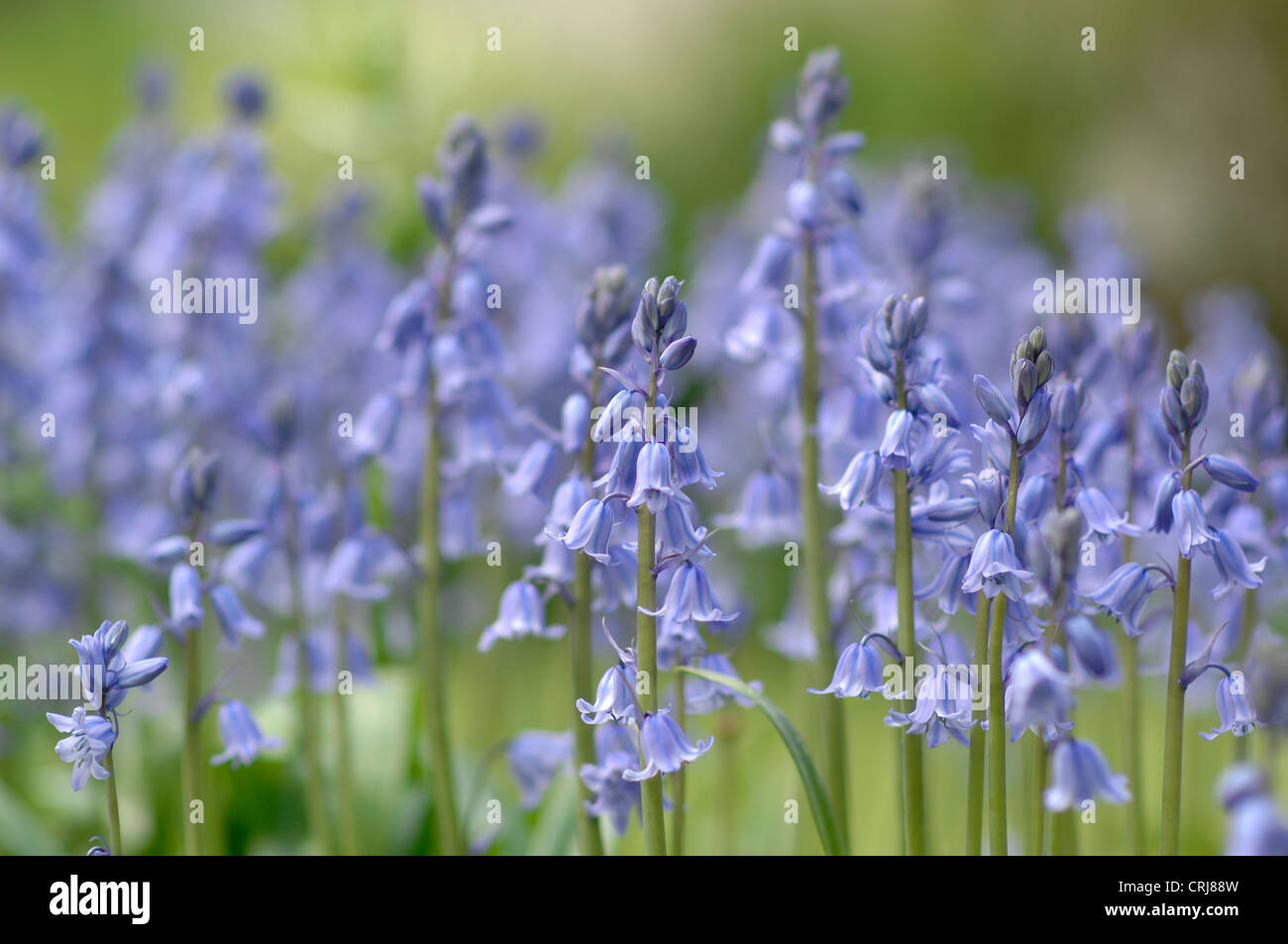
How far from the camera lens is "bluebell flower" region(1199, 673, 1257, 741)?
2473 millimetres

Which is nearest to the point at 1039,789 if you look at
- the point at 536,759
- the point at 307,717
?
the point at 536,759

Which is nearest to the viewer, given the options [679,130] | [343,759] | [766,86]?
[343,759]

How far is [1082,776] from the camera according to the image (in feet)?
7.20

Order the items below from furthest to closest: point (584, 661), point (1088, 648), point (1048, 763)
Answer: point (584, 661)
point (1048, 763)
point (1088, 648)

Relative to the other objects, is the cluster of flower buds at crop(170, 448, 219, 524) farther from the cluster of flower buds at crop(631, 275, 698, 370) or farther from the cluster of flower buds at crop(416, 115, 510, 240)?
the cluster of flower buds at crop(631, 275, 698, 370)

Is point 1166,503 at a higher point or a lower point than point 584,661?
higher

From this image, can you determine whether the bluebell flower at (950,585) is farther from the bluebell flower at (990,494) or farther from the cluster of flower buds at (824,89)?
the cluster of flower buds at (824,89)

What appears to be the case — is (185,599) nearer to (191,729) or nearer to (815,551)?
(191,729)

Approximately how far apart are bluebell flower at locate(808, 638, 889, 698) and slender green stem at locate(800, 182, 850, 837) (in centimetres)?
73

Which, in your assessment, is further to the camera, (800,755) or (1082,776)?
(800,755)

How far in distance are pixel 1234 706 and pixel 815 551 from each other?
119cm

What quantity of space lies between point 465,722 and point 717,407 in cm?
276
